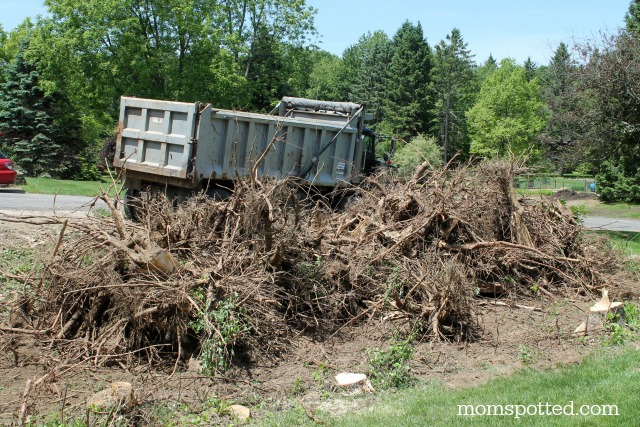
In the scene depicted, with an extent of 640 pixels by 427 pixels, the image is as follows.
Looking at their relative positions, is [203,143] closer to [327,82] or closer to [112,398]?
[112,398]

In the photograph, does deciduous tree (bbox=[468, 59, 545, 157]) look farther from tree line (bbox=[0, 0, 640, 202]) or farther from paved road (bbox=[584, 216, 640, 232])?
paved road (bbox=[584, 216, 640, 232])

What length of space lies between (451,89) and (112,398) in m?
61.7

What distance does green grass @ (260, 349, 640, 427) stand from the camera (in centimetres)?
499

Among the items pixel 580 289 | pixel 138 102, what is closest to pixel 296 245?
pixel 580 289

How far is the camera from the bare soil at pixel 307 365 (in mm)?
5754

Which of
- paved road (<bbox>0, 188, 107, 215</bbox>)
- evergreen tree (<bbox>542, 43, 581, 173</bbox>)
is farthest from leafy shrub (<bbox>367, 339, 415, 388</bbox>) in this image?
evergreen tree (<bbox>542, 43, 581, 173</bbox>)

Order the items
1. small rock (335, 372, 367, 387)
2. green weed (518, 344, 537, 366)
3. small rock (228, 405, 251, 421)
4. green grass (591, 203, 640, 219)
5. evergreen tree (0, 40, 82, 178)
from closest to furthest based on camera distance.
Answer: small rock (228, 405, 251, 421) → small rock (335, 372, 367, 387) → green weed (518, 344, 537, 366) → green grass (591, 203, 640, 219) → evergreen tree (0, 40, 82, 178)

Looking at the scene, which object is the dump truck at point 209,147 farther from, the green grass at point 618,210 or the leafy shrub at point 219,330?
the green grass at point 618,210

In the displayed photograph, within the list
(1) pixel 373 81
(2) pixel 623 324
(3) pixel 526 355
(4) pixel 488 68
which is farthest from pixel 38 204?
(4) pixel 488 68

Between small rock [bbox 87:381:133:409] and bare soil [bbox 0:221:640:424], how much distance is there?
0.51ft

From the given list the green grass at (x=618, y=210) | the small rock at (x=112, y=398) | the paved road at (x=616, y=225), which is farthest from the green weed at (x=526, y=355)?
the green grass at (x=618, y=210)

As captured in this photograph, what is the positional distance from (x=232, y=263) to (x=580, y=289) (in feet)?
17.1

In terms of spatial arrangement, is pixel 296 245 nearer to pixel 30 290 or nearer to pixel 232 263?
pixel 232 263

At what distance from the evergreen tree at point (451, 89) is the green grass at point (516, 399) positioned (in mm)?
56840
